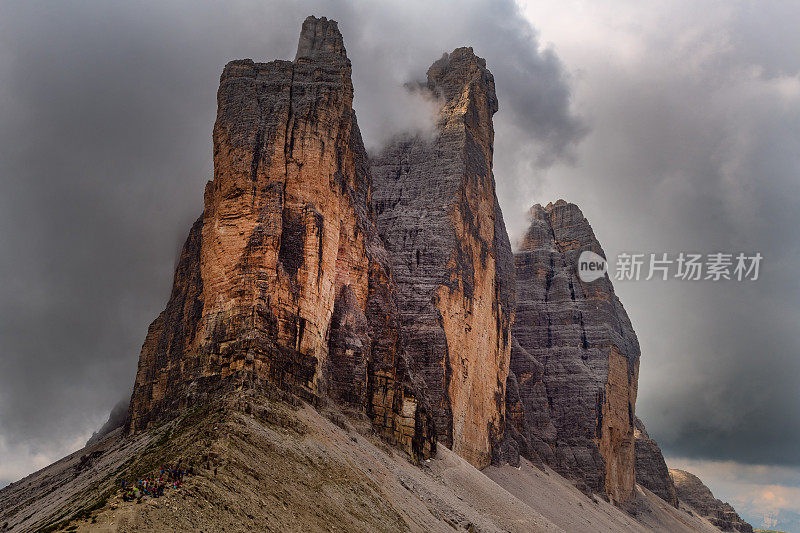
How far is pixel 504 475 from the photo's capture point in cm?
8406

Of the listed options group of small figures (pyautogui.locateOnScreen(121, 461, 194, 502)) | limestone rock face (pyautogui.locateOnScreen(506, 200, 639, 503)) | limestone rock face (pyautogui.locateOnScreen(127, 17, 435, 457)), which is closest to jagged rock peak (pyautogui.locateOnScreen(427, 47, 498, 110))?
limestone rock face (pyautogui.locateOnScreen(127, 17, 435, 457))

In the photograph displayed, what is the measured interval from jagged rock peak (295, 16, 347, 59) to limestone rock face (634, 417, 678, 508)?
10596 cm

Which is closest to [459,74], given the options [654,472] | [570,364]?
[570,364]

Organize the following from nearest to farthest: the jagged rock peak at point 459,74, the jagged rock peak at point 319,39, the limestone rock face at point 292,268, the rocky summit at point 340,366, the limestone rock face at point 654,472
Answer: the rocky summit at point 340,366, the limestone rock face at point 292,268, the jagged rock peak at point 319,39, the jagged rock peak at point 459,74, the limestone rock face at point 654,472

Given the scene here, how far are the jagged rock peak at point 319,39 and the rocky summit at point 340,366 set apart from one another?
0.63 feet

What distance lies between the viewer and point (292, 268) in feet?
167

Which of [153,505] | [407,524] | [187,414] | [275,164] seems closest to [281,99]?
[275,164]

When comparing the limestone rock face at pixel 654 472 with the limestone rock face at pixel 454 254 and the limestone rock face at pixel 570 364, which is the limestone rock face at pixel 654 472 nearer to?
the limestone rock face at pixel 570 364

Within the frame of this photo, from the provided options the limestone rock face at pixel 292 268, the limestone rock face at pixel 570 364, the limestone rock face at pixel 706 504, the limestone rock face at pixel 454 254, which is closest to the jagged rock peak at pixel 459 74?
the limestone rock face at pixel 454 254

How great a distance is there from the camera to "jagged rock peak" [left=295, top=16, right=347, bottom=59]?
6378cm

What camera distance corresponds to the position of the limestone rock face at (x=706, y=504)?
156125mm

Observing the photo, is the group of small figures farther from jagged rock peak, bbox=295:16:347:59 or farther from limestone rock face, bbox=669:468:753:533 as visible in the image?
limestone rock face, bbox=669:468:753:533

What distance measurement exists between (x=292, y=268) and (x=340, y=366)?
9676mm

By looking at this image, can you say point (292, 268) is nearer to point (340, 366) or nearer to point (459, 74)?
point (340, 366)
